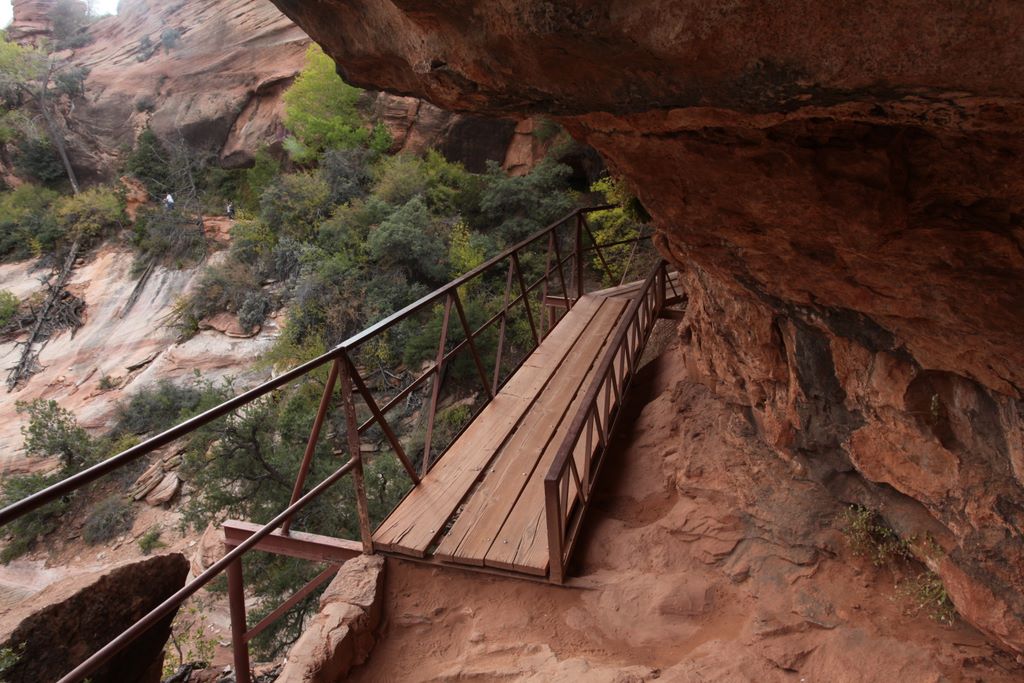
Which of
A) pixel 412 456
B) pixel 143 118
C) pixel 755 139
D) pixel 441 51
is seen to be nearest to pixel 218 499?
pixel 412 456

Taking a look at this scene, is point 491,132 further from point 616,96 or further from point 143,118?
point 616,96

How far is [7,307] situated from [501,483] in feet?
57.1

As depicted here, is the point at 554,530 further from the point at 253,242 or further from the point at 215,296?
the point at 253,242

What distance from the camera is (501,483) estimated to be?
341 centimetres

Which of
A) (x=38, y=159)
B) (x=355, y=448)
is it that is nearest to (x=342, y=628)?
(x=355, y=448)

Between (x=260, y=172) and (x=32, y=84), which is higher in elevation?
(x=32, y=84)

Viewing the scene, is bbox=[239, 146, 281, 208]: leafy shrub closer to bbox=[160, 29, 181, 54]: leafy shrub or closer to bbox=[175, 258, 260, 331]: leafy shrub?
bbox=[175, 258, 260, 331]: leafy shrub

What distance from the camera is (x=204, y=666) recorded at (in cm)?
485

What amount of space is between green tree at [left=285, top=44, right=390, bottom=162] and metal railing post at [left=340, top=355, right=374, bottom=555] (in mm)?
14013

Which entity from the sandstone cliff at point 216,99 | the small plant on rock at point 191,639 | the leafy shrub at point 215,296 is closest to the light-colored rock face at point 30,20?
the sandstone cliff at point 216,99

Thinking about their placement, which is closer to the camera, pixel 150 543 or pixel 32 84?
pixel 150 543

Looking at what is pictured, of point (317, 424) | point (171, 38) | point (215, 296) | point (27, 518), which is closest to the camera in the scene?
point (317, 424)

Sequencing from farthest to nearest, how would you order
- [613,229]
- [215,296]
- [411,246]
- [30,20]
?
[30,20] < [215,296] < [411,246] < [613,229]

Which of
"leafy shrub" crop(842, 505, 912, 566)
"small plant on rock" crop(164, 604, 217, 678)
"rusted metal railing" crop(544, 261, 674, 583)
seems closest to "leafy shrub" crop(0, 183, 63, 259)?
"small plant on rock" crop(164, 604, 217, 678)
